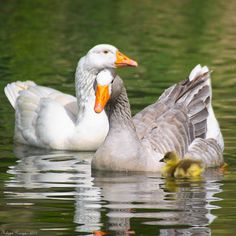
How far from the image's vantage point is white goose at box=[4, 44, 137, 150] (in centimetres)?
1433

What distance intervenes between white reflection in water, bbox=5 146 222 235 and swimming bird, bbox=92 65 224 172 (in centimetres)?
18

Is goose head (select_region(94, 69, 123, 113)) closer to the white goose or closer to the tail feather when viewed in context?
the white goose

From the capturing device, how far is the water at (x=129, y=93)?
977 centimetres

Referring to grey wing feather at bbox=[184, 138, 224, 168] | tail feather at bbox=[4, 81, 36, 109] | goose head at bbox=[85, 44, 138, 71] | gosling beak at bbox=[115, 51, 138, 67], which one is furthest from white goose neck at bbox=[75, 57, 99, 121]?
grey wing feather at bbox=[184, 138, 224, 168]

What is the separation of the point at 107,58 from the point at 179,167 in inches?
104

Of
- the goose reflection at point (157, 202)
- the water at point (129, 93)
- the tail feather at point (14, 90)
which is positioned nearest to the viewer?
the goose reflection at point (157, 202)

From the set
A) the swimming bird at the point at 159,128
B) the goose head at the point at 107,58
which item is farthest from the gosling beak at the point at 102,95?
the goose head at the point at 107,58

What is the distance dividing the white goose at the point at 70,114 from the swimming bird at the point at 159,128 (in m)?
1.05

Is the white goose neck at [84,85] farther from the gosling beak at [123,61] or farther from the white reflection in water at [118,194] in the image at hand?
the white reflection in water at [118,194]

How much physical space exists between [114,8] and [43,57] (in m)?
12.3

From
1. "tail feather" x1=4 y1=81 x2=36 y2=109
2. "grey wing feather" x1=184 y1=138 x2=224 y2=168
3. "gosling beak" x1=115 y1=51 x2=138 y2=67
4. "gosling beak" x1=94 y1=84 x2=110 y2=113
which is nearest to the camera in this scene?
"gosling beak" x1=94 y1=84 x2=110 y2=113

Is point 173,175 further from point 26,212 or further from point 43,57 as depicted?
point 43,57

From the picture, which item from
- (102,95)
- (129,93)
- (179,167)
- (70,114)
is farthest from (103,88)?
(129,93)

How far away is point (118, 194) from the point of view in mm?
11039
